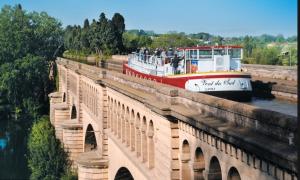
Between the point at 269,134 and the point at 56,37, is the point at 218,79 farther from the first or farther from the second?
the point at 56,37

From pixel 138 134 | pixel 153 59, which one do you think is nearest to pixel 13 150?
pixel 153 59

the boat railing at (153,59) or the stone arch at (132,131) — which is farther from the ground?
the boat railing at (153,59)

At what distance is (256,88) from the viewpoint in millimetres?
27781

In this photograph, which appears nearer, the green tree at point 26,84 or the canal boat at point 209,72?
the canal boat at point 209,72

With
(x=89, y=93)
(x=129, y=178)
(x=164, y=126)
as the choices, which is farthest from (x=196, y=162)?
(x=89, y=93)

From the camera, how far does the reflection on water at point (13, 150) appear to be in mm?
61688

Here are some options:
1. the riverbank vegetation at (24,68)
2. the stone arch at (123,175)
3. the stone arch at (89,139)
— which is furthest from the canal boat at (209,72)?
the riverbank vegetation at (24,68)

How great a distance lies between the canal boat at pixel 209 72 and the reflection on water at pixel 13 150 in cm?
3733

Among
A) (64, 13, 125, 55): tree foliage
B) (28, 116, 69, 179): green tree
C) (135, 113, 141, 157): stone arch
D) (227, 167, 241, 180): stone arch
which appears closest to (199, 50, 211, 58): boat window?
(135, 113, 141, 157): stone arch

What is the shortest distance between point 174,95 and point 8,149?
190 ft

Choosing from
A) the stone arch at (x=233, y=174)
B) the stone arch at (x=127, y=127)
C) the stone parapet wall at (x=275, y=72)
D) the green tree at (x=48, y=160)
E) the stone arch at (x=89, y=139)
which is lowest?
the green tree at (x=48, y=160)

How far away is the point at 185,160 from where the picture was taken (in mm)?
16484

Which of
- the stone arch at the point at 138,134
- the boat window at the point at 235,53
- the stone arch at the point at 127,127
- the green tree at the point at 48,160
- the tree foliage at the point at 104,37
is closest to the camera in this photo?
the stone arch at the point at 138,134

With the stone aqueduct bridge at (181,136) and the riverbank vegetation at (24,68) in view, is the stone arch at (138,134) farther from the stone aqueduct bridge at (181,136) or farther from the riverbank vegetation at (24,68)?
the riverbank vegetation at (24,68)
